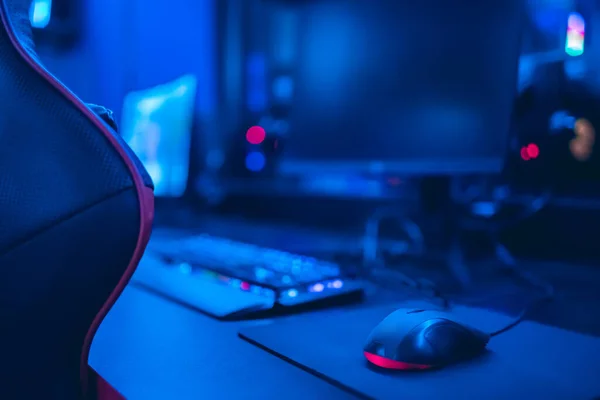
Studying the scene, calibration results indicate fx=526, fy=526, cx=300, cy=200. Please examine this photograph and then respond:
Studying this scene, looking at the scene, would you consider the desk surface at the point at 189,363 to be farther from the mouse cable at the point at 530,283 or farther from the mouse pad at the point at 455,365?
the mouse cable at the point at 530,283

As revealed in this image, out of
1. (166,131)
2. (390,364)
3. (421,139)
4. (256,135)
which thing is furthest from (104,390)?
(256,135)

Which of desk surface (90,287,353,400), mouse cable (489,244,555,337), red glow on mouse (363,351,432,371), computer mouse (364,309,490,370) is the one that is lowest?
mouse cable (489,244,555,337)

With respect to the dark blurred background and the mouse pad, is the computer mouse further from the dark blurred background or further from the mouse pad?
the dark blurred background

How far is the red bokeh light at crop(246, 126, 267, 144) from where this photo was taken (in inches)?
66.7

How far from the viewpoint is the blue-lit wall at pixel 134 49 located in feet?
6.93

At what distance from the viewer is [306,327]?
1.70ft

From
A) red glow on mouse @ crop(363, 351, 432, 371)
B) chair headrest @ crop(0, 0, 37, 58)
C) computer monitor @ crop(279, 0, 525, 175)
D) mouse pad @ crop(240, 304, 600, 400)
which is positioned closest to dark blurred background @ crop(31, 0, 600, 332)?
computer monitor @ crop(279, 0, 525, 175)

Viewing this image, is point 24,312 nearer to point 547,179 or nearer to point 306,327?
point 306,327

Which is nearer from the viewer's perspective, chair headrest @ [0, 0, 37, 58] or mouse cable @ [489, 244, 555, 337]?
chair headrest @ [0, 0, 37, 58]

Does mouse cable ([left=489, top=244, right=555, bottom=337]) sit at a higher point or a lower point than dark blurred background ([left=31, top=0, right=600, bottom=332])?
lower

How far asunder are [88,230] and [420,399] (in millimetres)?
266

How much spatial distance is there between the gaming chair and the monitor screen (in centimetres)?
86

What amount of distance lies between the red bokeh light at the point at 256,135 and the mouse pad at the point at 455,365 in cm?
119

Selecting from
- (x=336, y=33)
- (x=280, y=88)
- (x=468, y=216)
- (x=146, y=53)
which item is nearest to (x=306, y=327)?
(x=468, y=216)
